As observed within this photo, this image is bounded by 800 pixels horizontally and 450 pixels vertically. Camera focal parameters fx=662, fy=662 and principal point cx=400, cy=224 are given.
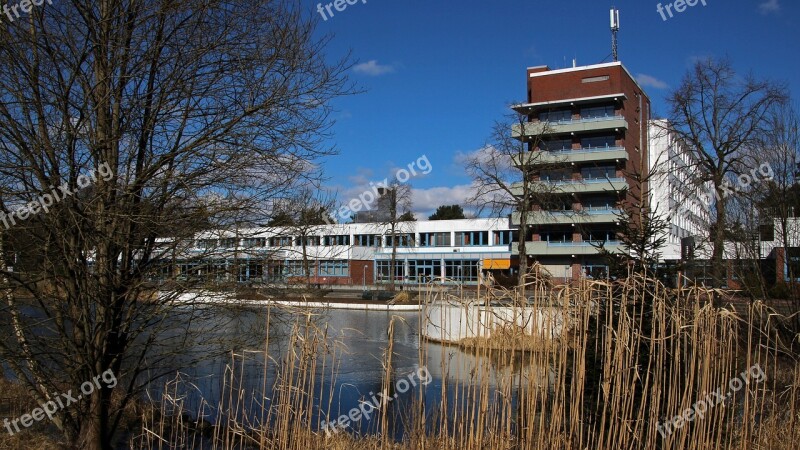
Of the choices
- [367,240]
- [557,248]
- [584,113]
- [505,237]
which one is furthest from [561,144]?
[367,240]

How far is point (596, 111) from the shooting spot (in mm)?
48219

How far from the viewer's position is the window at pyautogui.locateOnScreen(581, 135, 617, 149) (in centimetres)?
4762

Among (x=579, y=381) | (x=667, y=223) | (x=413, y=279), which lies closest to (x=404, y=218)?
(x=413, y=279)

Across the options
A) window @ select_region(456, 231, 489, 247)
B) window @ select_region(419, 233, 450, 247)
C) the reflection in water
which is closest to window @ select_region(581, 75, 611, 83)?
window @ select_region(456, 231, 489, 247)

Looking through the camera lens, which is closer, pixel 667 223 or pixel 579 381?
pixel 579 381

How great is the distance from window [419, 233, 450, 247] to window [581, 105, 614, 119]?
1684 centimetres

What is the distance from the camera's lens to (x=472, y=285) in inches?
251

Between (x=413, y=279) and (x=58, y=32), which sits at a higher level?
(x=58, y=32)

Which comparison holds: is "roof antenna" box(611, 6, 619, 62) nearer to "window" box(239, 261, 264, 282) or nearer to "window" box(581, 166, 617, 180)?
"window" box(581, 166, 617, 180)

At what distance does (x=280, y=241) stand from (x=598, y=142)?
143 feet

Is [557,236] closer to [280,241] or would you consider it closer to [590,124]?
[590,124]

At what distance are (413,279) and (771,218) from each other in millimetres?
45863

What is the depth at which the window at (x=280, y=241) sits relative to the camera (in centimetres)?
769

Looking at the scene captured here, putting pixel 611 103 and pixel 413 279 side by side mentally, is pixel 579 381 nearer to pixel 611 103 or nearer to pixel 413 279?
pixel 611 103
